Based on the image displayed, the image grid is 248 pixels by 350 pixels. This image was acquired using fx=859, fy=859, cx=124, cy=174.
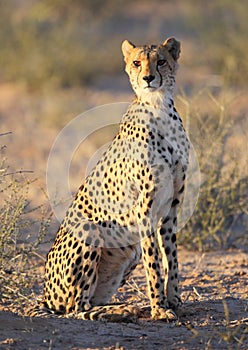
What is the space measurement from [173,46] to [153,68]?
0.25 meters

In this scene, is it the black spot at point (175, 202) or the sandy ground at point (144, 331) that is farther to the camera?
the black spot at point (175, 202)

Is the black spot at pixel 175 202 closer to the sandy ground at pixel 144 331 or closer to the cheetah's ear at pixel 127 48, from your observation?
the sandy ground at pixel 144 331

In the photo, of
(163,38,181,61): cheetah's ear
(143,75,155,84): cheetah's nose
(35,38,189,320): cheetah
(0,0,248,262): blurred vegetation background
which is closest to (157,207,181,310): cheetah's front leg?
(35,38,189,320): cheetah

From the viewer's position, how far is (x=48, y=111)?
37.6 feet

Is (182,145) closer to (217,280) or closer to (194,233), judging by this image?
(217,280)

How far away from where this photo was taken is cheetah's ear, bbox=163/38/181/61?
4.88 meters

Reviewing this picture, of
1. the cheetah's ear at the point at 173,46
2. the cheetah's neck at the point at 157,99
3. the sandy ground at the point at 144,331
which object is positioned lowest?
the sandy ground at the point at 144,331

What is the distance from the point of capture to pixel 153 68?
187 inches

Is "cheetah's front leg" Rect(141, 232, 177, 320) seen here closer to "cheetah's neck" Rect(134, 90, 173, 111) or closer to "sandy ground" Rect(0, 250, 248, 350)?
"sandy ground" Rect(0, 250, 248, 350)

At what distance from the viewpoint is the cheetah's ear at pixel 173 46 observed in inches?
192

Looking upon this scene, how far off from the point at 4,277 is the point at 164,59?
1495 mm

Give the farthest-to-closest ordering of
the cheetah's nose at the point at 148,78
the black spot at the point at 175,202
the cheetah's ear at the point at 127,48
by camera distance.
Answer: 1. the cheetah's ear at the point at 127,48
2. the black spot at the point at 175,202
3. the cheetah's nose at the point at 148,78

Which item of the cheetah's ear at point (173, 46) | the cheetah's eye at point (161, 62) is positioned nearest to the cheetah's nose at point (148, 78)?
the cheetah's eye at point (161, 62)

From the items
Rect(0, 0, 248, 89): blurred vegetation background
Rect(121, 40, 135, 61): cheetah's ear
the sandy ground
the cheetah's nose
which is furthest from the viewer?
Rect(0, 0, 248, 89): blurred vegetation background
